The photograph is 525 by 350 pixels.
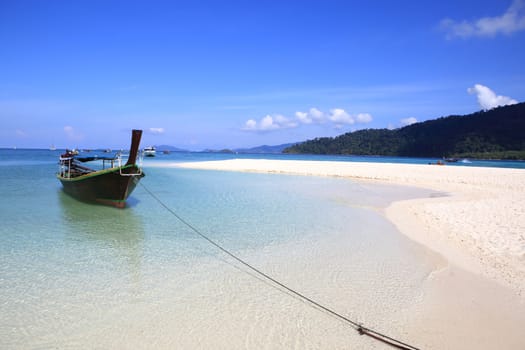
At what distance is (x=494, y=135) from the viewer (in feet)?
326

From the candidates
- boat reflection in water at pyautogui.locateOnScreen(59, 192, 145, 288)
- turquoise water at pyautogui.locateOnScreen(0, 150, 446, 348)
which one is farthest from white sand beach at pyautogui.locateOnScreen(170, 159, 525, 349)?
boat reflection in water at pyautogui.locateOnScreen(59, 192, 145, 288)

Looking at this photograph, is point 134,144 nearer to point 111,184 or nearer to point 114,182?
point 114,182

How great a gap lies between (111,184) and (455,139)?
383 feet

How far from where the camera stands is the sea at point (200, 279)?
401 cm

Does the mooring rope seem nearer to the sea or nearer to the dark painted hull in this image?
the sea

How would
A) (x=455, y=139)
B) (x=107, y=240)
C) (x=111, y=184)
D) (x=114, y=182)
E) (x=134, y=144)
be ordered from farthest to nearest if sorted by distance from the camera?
(x=455, y=139)
(x=111, y=184)
(x=114, y=182)
(x=134, y=144)
(x=107, y=240)

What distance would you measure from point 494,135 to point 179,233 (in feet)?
386

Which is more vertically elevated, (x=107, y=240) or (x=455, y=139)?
(x=455, y=139)

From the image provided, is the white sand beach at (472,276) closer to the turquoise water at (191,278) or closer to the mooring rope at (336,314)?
the mooring rope at (336,314)

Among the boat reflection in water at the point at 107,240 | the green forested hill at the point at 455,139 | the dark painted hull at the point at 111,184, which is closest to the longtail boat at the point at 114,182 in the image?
the dark painted hull at the point at 111,184

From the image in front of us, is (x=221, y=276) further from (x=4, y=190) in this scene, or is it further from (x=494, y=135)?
(x=494, y=135)

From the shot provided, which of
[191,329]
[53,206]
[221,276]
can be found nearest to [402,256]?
[221,276]

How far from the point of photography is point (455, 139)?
10581 cm

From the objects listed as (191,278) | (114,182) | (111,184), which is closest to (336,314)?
(191,278)
